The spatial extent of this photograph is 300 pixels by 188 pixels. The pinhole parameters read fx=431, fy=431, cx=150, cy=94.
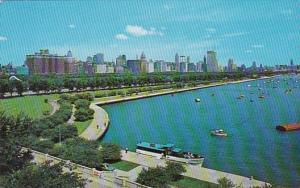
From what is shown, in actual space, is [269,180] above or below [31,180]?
below

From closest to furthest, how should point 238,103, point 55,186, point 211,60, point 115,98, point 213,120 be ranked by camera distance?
point 55,186 → point 213,120 → point 238,103 → point 115,98 → point 211,60

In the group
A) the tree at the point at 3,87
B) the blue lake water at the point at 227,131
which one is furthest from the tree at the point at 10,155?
the tree at the point at 3,87

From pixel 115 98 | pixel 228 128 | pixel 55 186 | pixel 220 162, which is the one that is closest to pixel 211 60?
pixel 115 98

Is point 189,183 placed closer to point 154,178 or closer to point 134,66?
point 154,178

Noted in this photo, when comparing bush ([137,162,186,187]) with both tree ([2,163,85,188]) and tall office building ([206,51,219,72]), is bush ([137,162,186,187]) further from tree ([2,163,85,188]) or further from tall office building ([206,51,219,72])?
tall office building ([206,51,219,72])

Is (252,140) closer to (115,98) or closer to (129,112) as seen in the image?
(129,112)

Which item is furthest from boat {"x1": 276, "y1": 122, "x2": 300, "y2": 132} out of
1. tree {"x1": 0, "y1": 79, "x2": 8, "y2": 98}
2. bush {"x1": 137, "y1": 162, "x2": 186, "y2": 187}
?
tree {"x1": 0, "y1": 79, "x2": 8, "y2": 98}
